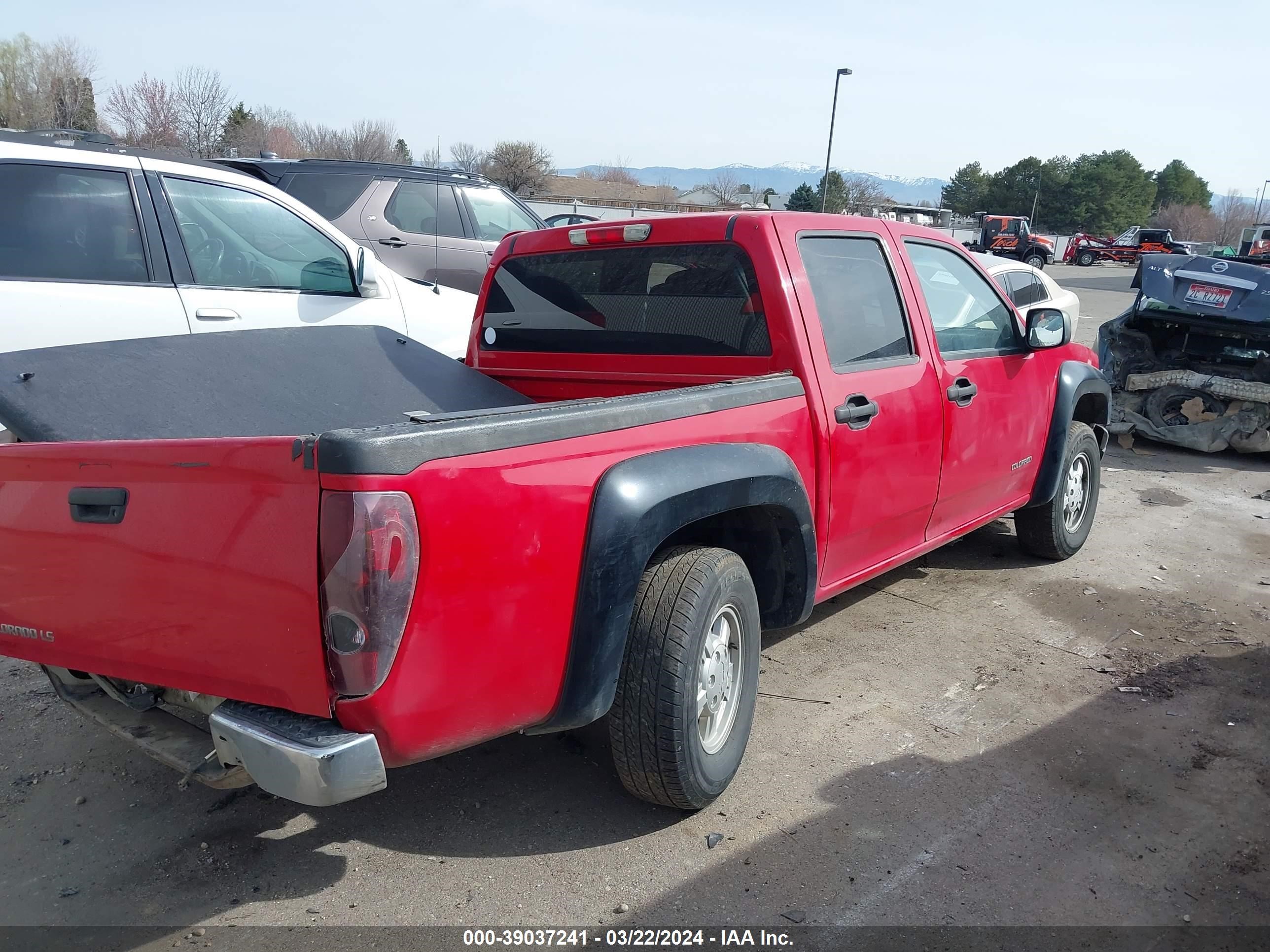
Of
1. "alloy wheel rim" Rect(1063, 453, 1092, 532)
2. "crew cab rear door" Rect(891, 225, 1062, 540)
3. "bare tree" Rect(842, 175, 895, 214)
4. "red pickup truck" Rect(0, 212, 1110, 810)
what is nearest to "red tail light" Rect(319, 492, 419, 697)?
"red pickup truck" Rect(0, 212, 1110, 810)

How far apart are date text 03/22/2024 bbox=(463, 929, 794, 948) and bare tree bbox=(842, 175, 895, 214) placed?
41.8 m

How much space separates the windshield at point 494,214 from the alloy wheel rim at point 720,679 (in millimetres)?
6982

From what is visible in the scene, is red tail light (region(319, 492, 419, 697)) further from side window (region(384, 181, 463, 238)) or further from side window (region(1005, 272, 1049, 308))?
side window (region(1005, 272, 1049, 308))

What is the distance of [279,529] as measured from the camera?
2.17 metres

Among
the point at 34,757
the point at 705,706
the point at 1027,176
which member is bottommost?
the point at 34,757

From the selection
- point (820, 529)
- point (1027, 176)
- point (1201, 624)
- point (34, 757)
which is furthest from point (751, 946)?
point (1027, 176)

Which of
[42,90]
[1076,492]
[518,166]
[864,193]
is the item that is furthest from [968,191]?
[1076,492]

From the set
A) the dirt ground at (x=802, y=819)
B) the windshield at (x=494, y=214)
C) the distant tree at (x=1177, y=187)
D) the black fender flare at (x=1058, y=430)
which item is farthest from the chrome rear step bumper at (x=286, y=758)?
the distant tree at (x=1177, y=187)

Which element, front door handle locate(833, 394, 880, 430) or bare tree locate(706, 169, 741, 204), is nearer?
front door handle locate(833, 394, 880, 430)

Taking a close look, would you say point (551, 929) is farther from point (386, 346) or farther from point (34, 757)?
point (386, 346)

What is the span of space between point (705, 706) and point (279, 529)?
1475 millimetres

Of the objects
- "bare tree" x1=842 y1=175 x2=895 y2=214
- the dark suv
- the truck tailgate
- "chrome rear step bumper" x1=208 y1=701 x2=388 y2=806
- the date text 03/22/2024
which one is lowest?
the date text 03/22/2024

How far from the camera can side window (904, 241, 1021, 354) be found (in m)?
4.36

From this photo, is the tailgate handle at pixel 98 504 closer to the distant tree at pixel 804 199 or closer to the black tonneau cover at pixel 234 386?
the black tonneau cover at pixel 234 386
